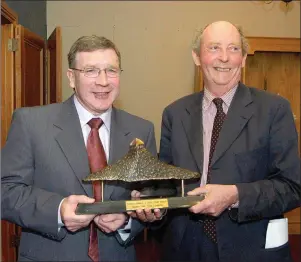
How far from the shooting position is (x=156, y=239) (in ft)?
4.38

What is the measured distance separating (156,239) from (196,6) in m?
1.27

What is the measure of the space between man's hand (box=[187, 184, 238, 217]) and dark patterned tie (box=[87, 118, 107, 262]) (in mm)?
225

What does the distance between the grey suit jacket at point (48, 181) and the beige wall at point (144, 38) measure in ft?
1.14

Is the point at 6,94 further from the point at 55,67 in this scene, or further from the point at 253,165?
the point at 253,165

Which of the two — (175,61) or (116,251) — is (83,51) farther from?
(175,61)

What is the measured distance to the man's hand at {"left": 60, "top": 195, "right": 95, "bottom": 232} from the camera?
0.94 m

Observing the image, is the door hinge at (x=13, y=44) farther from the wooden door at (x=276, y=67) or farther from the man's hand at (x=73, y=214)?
the man's hand at (x=73, y=214)

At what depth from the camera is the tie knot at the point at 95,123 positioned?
1091 millimetres

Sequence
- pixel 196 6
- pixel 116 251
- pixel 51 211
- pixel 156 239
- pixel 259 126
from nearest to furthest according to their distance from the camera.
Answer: pixel 51 211, pixel 116 251, pixel 259 126, pixel 156 239, pixel 196 6

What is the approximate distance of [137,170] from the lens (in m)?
0.96

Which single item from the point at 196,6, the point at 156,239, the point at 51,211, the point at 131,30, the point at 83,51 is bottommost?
the point at 156,239

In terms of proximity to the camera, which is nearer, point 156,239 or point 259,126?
point 259,126

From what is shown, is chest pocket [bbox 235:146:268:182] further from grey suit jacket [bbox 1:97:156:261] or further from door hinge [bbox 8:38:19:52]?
door hinge [bbox 8:38:19:52]

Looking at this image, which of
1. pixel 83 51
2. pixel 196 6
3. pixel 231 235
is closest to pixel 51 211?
pixel 83 51
